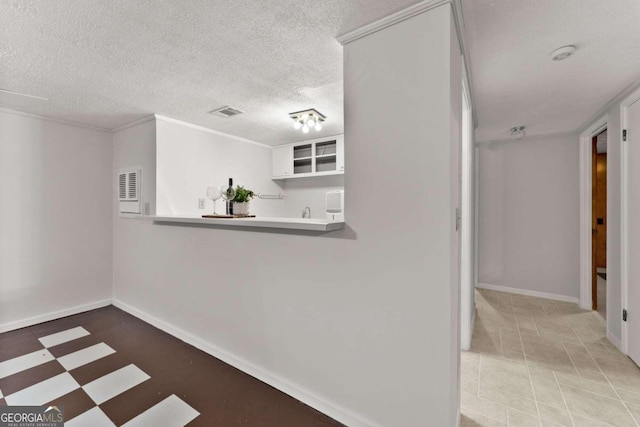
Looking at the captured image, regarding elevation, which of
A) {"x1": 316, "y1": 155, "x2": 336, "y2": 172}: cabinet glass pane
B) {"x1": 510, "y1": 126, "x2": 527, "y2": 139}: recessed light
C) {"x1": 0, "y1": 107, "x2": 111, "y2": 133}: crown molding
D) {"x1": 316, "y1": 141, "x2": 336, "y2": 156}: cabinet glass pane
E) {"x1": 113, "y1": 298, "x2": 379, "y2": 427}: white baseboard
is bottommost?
{"x1": 113, "y1": 298, "x2": 379, "y2": 427}: white baseboard

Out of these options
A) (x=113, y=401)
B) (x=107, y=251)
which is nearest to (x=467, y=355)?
(x=113, y=401)

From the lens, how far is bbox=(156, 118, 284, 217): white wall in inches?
112

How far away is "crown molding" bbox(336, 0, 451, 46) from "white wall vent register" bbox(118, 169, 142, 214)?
261 centimetres

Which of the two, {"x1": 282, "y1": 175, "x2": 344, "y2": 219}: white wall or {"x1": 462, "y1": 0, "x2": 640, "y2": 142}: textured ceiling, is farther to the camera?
{"x1": 282, "y1": 175, "x2": 344, "y2": 219}: white wall

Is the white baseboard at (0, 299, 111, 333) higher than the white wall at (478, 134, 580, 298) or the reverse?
the reverse

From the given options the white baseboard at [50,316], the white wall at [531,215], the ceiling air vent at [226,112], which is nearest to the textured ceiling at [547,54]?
the white wall at [531,215]

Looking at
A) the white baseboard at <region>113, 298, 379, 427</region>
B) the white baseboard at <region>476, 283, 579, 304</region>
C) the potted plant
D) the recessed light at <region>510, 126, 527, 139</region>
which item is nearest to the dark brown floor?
the white baseboard at <region>113, 298, 379, 427</region>

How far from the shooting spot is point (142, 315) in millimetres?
3033

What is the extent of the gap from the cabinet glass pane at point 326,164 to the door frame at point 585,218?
303 centimetres

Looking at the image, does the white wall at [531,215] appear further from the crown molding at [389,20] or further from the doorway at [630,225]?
the crown molding at [389,20]

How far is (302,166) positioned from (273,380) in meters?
2.76

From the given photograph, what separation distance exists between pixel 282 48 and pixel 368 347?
5.77ft

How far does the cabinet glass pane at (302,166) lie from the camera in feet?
12.9

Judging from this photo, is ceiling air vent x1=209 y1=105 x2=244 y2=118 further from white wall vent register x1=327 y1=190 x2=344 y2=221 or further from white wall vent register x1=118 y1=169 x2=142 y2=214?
white wall vent register x1=327 y1=190 x2=344 y2=221
